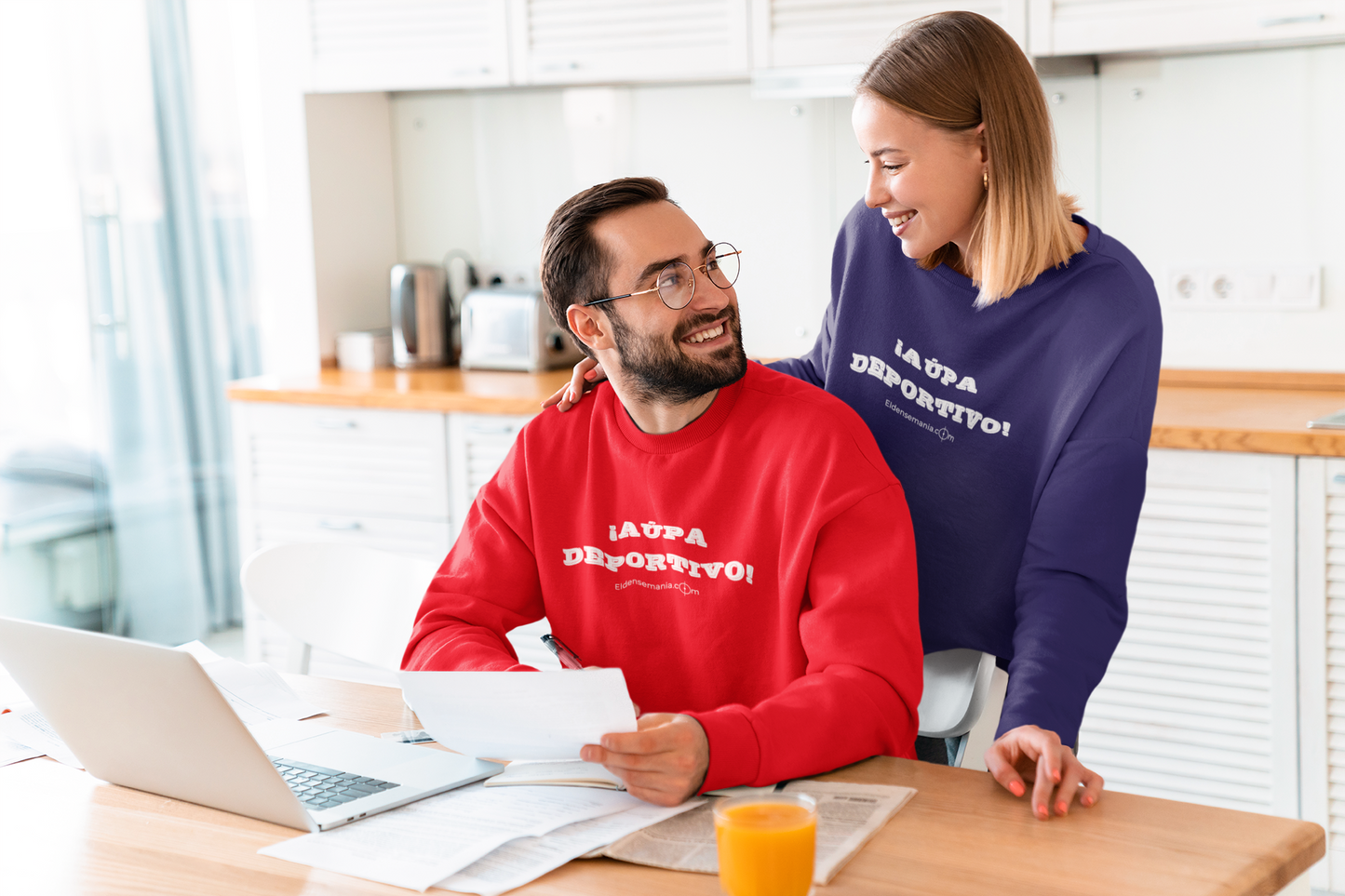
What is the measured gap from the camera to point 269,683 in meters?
1.48

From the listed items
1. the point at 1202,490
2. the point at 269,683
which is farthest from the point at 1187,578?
the point at 269,683

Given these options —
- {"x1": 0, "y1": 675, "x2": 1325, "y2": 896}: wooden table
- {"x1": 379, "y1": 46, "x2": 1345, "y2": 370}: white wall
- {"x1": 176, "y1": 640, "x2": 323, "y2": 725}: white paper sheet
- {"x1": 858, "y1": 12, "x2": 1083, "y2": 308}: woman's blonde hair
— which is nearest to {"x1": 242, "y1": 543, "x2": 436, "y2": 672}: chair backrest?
{"x1": 176, "y1": 640, "x2": 323, "y2": 725}: white paper sheet

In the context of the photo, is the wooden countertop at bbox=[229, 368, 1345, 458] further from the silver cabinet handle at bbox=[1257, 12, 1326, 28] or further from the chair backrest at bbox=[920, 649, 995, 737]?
the chair backrest at bbox=[920, 649, 995, 737]

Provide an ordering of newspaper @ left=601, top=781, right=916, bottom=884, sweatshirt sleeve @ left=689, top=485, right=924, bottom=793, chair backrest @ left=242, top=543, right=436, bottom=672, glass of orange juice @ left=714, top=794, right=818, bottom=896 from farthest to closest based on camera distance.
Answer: chair backrest @ left=242, top=543, right=436, bottom=672, sweatshirt sleeve @ left=689, top=485, right=924, bottom=793, newspaper @ left=601, top=781, right=916, bottom=884, glass of orange juice @ left=714, top=794, right=818, bottom=896

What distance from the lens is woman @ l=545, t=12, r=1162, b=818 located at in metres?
1.32

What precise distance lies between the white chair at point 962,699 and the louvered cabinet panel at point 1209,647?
3.29 feet

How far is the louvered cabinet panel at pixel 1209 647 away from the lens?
7.63ft

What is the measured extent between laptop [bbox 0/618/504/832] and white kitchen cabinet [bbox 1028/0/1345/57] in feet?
6.55

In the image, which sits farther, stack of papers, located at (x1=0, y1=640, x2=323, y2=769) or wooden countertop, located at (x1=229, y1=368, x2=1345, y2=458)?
wooden countertop, located at (x1=229, y1=368, x2=1345, y2=458)

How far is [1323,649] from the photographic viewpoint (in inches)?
90.3

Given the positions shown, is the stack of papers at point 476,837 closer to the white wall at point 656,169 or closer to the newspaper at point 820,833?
the newspaper at point 820,833

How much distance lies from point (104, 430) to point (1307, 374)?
3.01 metres

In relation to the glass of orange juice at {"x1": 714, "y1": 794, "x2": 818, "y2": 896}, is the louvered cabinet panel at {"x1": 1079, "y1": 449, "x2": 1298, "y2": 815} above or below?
below

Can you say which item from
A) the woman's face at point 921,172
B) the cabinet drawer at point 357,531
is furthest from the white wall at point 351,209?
the woman's face at point 921,172
